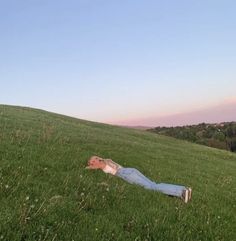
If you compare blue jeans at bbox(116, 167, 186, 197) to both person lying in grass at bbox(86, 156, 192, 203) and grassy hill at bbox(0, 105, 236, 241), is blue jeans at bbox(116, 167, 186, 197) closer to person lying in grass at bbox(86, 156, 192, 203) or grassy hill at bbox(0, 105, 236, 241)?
person lying in grass at bbox(86, 156, 192, 203)

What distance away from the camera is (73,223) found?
9180 millimetres

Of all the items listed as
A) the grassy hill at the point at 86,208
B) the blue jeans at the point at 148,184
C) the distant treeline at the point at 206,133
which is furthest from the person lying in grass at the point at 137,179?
the distant treeline at the point at 206,133

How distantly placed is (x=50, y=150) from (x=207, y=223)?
359 inches

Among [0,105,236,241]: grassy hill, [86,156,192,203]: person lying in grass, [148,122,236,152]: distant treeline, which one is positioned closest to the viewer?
[0,105,236,241]: grassy hill

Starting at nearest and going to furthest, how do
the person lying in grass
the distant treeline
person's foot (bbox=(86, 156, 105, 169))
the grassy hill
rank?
the grassy hill → the person lying in grass → person's foot (bbox=(86, 156, 105, 169)) → the distant treeline

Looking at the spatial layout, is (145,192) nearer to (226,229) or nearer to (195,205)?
(195,205)

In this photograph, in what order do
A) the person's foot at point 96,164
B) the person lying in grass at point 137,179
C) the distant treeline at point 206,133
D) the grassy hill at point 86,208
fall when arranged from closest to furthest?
1. the grassy hill at point 86,208
2. the person lying in grass at point 137,179
3. the person's foot at point 96,164
4. the distant treeline at point 206,133

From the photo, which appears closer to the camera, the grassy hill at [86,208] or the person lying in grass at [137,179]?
the grassy hill at [86,208]

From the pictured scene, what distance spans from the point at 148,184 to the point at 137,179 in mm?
486

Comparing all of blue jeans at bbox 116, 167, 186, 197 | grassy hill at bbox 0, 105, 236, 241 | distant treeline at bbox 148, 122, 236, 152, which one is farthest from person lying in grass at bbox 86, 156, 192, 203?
distant treeline at bbox 148, 122, 236, 152

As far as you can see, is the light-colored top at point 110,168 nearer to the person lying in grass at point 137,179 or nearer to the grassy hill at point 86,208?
the person lying in grass at point 137,179

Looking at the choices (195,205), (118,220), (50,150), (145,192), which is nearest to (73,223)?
(118,220)

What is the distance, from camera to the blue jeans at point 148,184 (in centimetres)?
1452

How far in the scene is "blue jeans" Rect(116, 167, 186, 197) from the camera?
1452 cm
